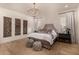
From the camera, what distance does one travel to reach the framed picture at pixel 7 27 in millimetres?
1766

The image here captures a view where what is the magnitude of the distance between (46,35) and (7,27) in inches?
28.7

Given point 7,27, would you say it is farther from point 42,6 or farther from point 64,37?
point 64,37

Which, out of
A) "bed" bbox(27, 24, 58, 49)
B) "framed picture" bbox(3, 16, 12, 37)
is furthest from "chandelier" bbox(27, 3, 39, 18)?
"framed picture" bbox(3, 16, 12, 37)

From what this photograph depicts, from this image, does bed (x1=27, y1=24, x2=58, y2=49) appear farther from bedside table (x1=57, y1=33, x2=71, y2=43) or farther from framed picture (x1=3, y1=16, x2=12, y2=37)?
framed picture (x1=3, y1=16, x2=12, y2=37)

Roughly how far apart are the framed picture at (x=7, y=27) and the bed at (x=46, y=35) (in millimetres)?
364

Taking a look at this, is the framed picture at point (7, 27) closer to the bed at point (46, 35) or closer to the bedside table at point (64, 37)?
→ the bed at point (46, 35)

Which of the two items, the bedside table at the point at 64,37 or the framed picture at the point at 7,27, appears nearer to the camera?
the framed picture at the point at 7,27

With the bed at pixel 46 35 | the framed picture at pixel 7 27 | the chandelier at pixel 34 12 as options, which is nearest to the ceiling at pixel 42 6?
the chandelier at pixel 34 12

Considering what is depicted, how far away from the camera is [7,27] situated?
5.84 ft

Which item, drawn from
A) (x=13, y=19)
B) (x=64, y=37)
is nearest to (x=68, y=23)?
(x=64, y=37)

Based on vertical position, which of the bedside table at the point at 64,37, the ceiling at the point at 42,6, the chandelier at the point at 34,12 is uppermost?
the ceiling at the point at 42,6

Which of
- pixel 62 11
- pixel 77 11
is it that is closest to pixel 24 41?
pixel 62 11

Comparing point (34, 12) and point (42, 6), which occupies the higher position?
point (42, 6)

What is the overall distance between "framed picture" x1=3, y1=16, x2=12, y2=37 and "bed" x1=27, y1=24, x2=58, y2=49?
36cm
